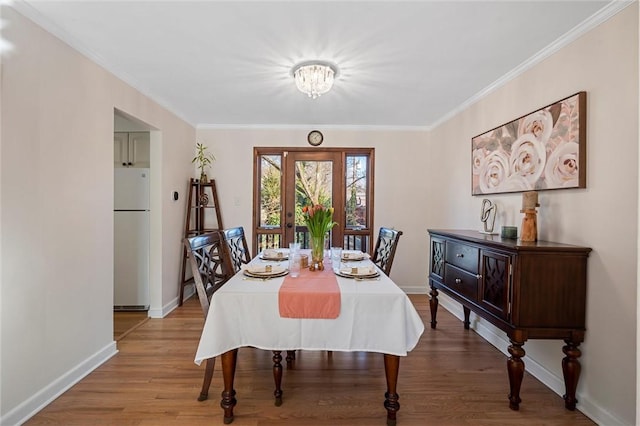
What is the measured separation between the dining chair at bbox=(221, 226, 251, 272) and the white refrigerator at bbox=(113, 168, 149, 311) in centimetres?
119

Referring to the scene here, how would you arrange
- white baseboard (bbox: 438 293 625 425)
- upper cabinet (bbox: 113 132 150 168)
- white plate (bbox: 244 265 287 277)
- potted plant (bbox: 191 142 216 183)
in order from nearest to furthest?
white baseboard (bbox: 438 293 625 425) → white plate (bbox: 244 265 287 277) → upper cabinet (bbox: 113 132 150 168) → potted plant (bbox: 191 142 216 183)

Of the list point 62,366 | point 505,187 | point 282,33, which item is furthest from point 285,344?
point 505,187

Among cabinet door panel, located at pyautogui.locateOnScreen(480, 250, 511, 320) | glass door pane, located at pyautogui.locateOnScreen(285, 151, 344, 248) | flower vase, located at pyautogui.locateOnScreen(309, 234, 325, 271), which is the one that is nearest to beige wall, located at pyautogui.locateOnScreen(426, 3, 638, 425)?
cabinet door panel, located at pyautogui.locateOnScreen(480, 250, 511, 320)

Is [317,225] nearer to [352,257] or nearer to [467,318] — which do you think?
[352,257]

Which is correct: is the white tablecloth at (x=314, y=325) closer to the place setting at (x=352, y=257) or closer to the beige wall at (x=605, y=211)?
the place setting at (x=352, y=257)

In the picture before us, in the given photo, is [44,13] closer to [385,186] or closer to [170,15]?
[170,15]

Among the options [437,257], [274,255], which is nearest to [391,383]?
[274,255]

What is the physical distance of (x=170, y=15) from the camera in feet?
5.60

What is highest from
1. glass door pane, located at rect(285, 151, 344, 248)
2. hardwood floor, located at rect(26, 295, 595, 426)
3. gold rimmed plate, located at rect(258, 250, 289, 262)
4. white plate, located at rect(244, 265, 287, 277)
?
glass door pane, located at rect(285, 151, 344, 248)

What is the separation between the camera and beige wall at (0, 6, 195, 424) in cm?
158

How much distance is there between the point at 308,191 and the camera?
4.10 metres

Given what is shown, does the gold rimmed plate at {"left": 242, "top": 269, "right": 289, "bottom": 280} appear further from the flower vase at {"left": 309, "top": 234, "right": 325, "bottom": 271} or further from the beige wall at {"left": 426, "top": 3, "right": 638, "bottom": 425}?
the beige wall at {"left": 426, "top": 3, "right": 638, "bottom": 425}

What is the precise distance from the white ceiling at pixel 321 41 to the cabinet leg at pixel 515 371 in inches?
73.9

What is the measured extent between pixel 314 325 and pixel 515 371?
123 cm
